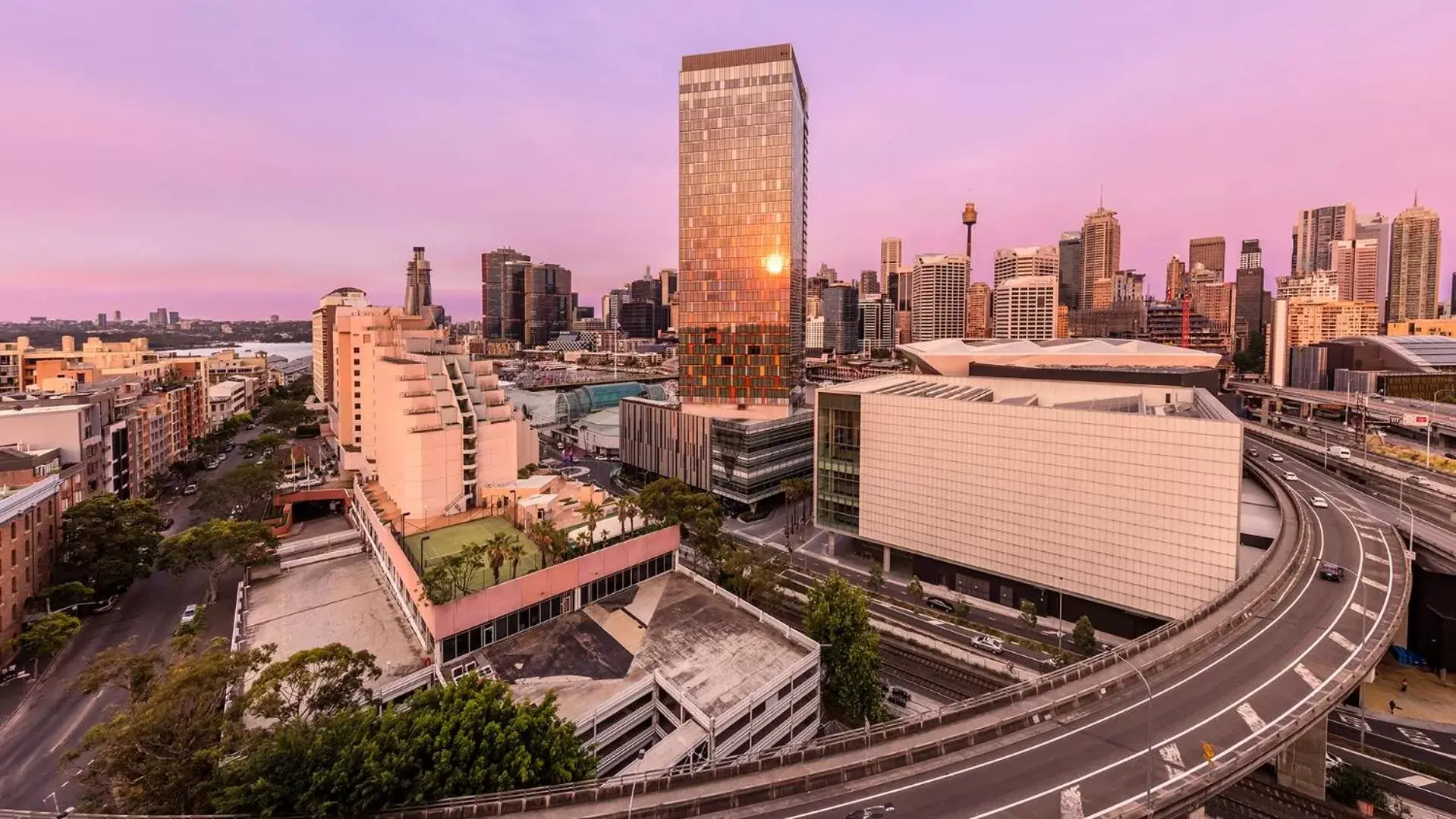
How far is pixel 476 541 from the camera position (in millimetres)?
58281

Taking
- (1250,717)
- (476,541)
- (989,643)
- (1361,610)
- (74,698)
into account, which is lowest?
(989,643)

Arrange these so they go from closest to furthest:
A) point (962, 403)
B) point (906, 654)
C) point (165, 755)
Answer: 1. point (165, 755)
2. point (906, 654)
3. point (962, 403)

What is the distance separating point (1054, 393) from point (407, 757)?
86.1 m

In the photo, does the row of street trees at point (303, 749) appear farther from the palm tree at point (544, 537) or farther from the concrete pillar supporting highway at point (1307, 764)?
the concrete pillar supporting highway at point (1307, 764)

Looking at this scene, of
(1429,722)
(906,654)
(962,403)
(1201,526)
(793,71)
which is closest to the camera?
(1429,722)

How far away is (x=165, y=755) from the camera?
29.1 m

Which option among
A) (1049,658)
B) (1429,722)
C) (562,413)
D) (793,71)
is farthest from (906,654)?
(562,413)

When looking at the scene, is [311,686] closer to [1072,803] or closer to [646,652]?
[646,652]

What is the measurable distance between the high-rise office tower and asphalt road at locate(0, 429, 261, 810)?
7611cm

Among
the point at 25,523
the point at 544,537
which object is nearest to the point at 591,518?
the point at 544,537

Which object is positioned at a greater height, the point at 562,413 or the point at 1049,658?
the point at 562,413

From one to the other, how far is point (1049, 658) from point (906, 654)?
12.3 m

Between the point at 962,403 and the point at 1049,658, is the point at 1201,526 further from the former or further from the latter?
the point at 962,403

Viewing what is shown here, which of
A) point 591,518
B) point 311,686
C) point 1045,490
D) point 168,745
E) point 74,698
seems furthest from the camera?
point 1045,490
